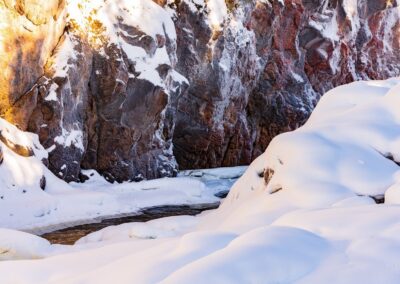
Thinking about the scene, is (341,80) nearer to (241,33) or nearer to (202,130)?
(241,33)

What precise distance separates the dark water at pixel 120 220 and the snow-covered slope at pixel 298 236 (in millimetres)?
3223

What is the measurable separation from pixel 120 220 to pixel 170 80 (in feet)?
36.5

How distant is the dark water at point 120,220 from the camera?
13.1 metres

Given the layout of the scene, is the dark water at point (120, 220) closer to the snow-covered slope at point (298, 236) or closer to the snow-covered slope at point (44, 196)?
the snow-covered slope at point (44, 196)

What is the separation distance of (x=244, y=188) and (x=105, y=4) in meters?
15.2

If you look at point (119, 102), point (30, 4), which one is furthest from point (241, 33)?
point (30, 4)

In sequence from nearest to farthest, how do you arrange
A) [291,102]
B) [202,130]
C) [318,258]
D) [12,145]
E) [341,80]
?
1. [318,258]
2. [12,145]
3. [202,130]
4. [291,102]
5. [341,80]

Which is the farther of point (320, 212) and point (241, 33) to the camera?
point (241, 33)

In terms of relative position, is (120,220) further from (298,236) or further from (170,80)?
(298,236)

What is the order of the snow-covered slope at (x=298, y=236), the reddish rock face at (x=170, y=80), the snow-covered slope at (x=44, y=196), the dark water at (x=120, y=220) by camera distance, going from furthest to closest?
the reddish rock face at (x=170, y=80)
the snow-covered slope at (x=44, y=196)
the dark water at (x=120, y=220)
the snow-covered slope at (x=298, y=236)

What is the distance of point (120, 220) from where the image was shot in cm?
1628

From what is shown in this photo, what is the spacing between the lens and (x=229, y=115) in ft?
106

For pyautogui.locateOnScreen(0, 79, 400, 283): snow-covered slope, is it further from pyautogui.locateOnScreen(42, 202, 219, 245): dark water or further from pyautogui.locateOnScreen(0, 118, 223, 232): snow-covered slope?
pyautogui.locateOnScreen(0, 118, 223, 232): snow-covered slope

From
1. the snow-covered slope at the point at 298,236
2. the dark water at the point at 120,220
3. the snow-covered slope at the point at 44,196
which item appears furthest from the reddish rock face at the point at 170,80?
the snow-covered slope at the point at 298,236
